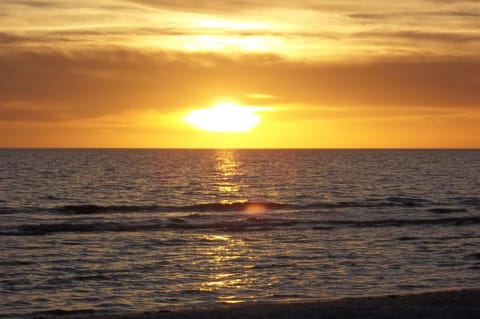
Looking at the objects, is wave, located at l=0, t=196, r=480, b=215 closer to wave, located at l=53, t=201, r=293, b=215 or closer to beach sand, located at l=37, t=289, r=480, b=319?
wave, located at l=53, t=201, r=293, b=215

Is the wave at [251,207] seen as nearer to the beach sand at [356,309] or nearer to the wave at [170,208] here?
the wave at [170,208]

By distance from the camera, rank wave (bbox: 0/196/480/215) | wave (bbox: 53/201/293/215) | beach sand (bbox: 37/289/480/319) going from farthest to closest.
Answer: wave (bbox: 53/201/293/215) → wave (bbox: 0/196/480/215) → beach sand (bbox: 37/289/480/319)

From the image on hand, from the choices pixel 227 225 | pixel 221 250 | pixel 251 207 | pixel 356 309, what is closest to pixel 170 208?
pixel 251 207

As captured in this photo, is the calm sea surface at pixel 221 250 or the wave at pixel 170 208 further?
the wave at pixel 170 208

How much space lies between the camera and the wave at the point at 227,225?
43.0 m

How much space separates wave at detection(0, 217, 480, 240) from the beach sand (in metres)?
21.5

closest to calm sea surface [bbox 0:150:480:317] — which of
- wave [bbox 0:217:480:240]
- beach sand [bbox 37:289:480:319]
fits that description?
wave [bbox 0:217:480:240]

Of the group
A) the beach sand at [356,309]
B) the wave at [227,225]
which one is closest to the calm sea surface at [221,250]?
the wave at [227,225]

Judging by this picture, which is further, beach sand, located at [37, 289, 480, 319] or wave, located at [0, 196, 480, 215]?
wave, located at [0, 196, 480, 215]

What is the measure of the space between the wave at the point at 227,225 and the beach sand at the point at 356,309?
70.5 ft

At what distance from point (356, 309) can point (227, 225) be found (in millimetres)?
26542

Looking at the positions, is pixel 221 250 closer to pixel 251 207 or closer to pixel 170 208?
pixel 170 208

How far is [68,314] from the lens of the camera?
21766 millimetres

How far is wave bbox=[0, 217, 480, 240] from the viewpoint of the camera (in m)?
43.0
